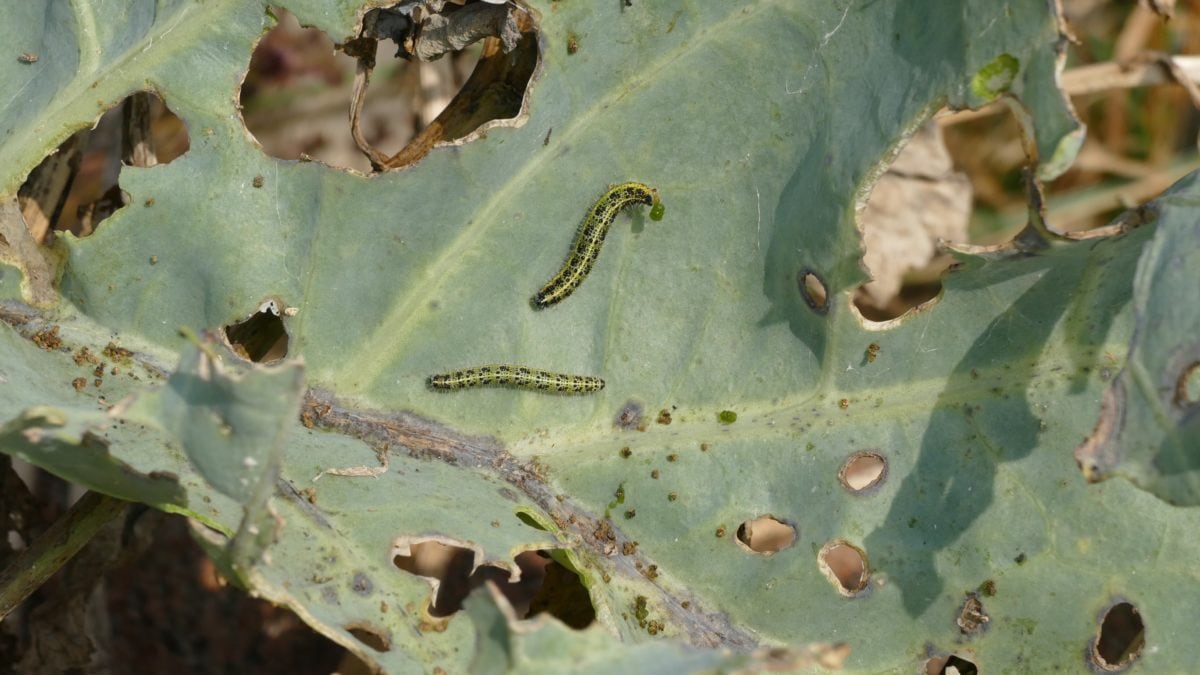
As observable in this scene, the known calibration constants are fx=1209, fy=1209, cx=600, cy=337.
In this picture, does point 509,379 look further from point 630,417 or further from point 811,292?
point 811,292

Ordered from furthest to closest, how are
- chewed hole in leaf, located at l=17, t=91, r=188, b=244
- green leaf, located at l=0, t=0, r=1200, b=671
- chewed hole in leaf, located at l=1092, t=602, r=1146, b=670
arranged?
chewed hole in leaf, located at l=1092, t=602, r=1146, b=670 < chewed hole in leaf, located at l=17, t=91, r=188, b=244 < green leaf, located at l=0, t=0, r=1200, b=671

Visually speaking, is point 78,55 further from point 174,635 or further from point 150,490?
point 174,635

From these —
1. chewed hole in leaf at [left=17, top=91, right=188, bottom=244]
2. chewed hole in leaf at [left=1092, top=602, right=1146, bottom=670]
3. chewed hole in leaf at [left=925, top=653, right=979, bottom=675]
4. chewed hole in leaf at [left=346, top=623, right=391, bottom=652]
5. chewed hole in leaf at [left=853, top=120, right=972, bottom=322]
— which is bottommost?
chewed hole in leaf at [left=346, top=623, right=391, bottom=652]

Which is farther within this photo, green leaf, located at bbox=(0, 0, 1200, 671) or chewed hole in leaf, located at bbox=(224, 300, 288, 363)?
chewed hole in leaf, located at bbox=(224, 300, 288, 363)

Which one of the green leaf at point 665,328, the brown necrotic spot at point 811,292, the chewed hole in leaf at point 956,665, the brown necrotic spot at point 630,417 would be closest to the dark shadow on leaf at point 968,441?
the green leaf at point 665,328

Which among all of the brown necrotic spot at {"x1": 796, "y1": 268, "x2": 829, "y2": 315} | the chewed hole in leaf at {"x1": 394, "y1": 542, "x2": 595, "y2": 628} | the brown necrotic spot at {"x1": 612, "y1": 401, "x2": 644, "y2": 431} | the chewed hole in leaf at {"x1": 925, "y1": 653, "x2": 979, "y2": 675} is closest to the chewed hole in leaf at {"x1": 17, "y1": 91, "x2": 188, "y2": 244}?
the brown necrotic spot at {"x1": 612, "y1": 401, "x2": 644, "y2": 431}

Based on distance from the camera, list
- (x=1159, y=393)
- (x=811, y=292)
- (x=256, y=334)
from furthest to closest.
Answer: (x=256, y=334), (x=811, y=292), (x=1159, y=393)

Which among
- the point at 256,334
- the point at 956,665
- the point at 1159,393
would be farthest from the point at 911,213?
the point at 256,334

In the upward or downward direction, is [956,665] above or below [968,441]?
below

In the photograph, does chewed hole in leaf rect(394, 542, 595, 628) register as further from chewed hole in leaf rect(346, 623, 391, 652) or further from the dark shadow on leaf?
the dark shadow on leaf
